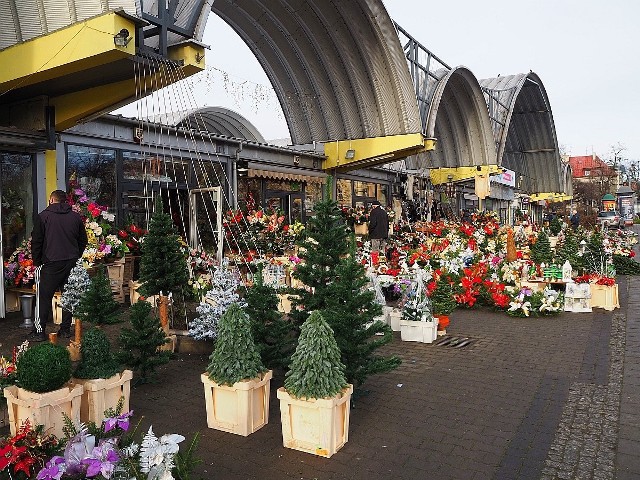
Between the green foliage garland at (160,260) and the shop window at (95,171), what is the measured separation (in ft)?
12.5

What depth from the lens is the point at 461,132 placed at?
30984mm

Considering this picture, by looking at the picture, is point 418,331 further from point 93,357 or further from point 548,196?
point 548,196

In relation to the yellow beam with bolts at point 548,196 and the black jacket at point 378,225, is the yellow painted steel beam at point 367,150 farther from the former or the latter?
the yellow beam with bolts at point 548,196

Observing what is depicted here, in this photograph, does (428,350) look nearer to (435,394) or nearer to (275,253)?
(435,394)

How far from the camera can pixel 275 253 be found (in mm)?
12758

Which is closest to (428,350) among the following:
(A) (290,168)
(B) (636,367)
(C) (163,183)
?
(B) (636,367)

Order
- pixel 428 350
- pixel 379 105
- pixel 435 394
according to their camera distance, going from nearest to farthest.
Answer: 1. pixel 435 394
2. pixel 428 350
3. pixel 379 105

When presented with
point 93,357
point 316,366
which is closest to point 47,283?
point 93,357

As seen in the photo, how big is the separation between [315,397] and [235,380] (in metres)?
0.77

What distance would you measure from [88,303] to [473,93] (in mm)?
26522

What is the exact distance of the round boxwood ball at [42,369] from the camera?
4.06m

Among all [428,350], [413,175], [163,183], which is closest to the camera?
[428,350]

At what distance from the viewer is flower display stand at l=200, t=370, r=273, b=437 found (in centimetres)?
454

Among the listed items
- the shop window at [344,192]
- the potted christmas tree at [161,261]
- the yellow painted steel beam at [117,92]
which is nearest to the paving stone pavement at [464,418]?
the potted christmas tree at [161,261]
